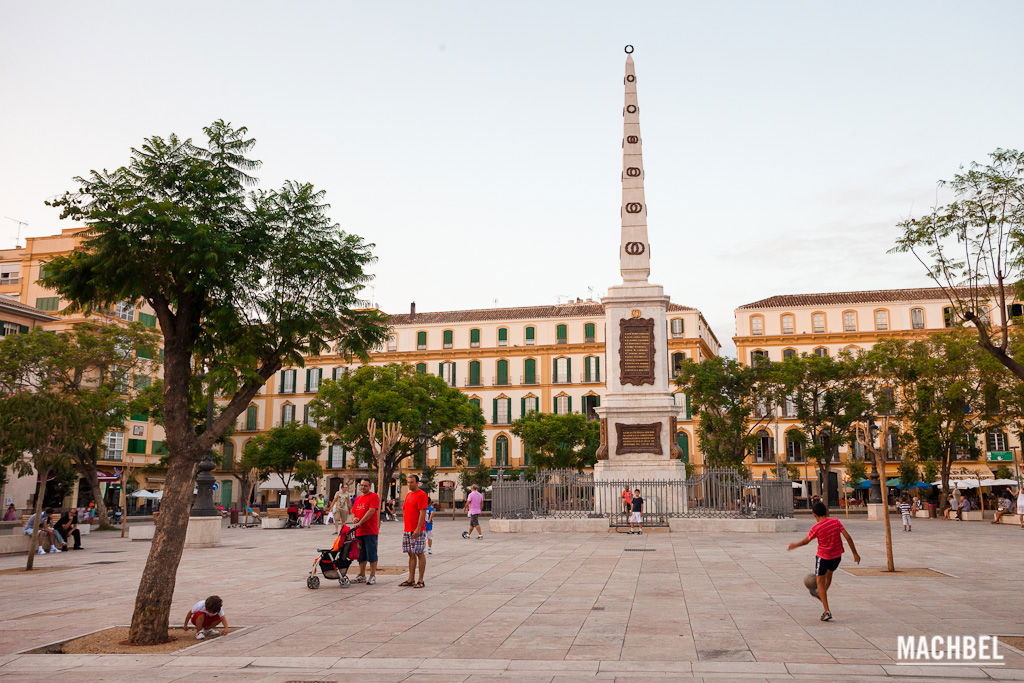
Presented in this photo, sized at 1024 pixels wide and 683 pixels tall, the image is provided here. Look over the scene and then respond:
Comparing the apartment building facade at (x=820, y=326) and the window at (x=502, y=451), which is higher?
the apartment building facade at (x=820, y=326)

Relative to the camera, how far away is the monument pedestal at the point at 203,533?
2305 centimetres

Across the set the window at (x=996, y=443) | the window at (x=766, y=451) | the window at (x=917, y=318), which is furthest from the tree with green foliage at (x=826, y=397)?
the window at (x=917, y=318)

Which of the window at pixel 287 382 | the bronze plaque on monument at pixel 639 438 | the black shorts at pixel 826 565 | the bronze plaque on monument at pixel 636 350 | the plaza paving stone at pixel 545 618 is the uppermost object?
the window at pixel 287 382

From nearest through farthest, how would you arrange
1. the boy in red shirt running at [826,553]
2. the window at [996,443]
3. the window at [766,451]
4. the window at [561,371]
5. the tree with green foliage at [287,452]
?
the boy in red shirt running at [826,553] → the window at [996,443] → the tree with green foliage at [287,452] → the window at [766,451] → the window at [561,371]

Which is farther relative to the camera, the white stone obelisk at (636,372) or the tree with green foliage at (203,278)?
the white stone obelisk at (636,372)

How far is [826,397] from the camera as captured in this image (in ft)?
149

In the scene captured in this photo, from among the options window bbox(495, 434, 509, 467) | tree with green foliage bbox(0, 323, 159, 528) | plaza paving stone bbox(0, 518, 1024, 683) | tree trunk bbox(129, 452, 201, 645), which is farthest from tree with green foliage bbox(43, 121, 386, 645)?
window bbox(495, 434, 509, 467)

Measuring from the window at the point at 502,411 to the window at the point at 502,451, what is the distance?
1.34 m

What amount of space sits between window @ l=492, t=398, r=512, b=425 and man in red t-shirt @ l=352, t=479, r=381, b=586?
55001mm

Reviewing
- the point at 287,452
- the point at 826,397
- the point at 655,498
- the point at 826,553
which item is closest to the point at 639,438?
the point at 655,498

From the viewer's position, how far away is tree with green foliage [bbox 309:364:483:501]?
47719 mm

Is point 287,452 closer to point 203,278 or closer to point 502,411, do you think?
point 502,411

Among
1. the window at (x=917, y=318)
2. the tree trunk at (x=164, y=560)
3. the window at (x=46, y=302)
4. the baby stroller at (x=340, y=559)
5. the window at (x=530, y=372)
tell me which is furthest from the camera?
the window at (x=530, y=372)

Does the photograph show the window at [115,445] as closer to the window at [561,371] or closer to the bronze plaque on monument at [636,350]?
the window at [561,371]
